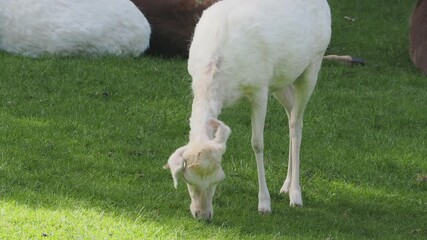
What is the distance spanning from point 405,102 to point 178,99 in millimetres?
2517

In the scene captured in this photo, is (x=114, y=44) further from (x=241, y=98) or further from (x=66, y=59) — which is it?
(x=241, y=98)

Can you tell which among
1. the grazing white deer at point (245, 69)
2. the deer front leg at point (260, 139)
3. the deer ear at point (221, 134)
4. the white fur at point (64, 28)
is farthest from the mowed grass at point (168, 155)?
the deer ear at point (221, 134)

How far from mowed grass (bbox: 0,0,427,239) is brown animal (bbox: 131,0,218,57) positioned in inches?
17.4

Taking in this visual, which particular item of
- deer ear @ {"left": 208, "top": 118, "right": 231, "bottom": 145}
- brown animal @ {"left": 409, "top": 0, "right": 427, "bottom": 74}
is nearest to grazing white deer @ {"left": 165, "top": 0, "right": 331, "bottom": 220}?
deer ear @ {"left": 208, "top": 118, "right": 231, "bottom": 145}

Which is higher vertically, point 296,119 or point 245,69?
point 245,69

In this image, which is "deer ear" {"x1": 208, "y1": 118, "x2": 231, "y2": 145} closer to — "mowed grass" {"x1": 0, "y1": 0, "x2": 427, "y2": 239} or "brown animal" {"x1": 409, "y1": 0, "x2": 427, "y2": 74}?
"mowed grass" {"x1": 0, "y1": 0, "x2": 427, "y2": 239}

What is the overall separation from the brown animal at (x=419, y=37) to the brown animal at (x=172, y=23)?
105 inches

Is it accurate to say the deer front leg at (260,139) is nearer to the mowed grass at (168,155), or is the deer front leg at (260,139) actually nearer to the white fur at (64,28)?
the mowed grass at (168,155)

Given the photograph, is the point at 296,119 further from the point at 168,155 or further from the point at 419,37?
the point at 419,37

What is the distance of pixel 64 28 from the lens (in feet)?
37.2

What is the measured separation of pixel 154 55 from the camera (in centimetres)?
1216

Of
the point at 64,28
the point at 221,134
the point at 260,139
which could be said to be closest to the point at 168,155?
the point at 260,139

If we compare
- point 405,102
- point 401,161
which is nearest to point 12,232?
point 401,161

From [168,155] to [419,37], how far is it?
5196 millimetres
